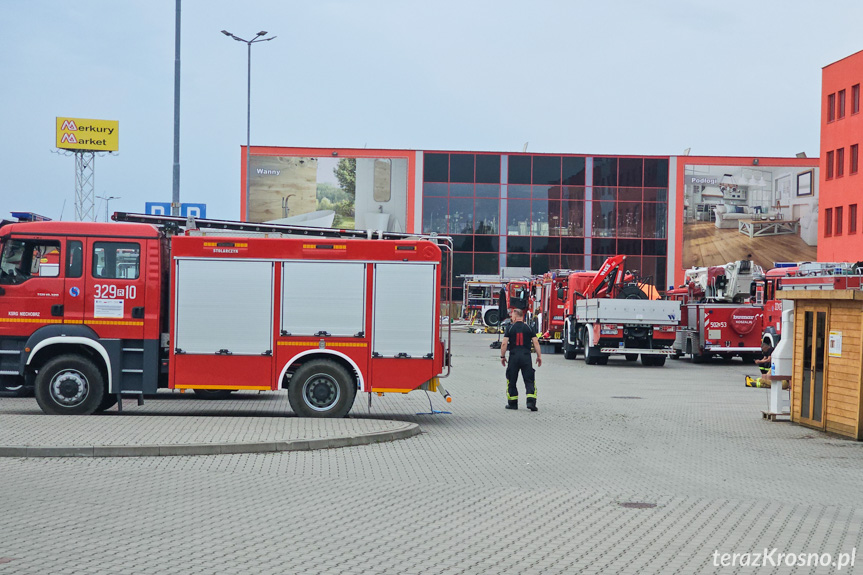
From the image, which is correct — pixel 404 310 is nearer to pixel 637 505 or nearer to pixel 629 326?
pixel 637 505

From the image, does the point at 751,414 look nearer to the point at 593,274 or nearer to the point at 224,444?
the point at 224,444

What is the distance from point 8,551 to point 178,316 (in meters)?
7.67

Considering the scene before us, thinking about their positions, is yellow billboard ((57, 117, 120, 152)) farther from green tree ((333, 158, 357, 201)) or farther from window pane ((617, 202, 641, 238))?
window pane ((617, 202, 641, 238))

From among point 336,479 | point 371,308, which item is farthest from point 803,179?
point 336,479

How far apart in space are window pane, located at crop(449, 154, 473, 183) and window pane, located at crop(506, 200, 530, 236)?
338cm

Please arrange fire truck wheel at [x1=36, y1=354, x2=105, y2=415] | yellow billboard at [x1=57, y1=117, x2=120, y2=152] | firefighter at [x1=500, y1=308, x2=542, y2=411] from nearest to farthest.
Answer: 1. fire truck wheel at [x1=36, y1=354, x2=105, y2=415]
2. firefighter at [x1=500, y1=308, x2=542, y2=411]
3. yellow billboard at [x1=57, y1=117, x2=120, y2=152]

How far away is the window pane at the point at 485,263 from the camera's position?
69.4m

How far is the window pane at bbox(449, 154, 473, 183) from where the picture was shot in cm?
6950

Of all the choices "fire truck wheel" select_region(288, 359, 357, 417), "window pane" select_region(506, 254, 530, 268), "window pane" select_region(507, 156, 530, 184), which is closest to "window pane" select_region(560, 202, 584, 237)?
"window pane" select_region(506, 254, 530, 268)

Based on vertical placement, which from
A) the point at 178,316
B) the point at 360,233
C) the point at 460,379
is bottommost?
the point at 460,379

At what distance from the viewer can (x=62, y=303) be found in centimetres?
1417

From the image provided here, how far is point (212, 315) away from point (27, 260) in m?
2.72

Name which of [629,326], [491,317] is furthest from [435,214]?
[629,326]

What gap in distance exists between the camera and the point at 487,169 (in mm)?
69250
